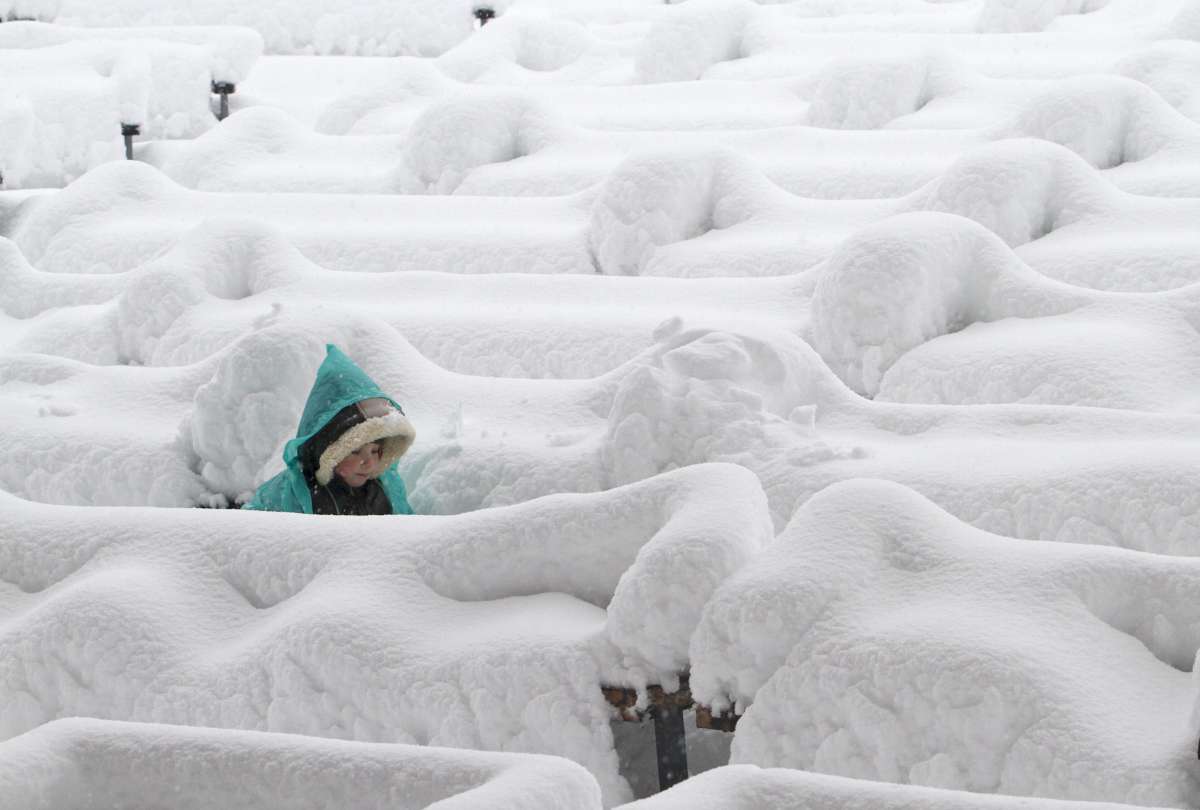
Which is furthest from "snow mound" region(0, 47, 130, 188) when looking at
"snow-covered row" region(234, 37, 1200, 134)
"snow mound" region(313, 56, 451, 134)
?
"snow-covered row" region(234, 37, 1200, 134)

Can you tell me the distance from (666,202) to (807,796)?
13.5ft

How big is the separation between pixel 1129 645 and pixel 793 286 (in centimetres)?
256

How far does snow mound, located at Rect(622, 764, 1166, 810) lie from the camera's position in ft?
5.40

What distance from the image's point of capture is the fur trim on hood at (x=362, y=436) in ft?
12.0

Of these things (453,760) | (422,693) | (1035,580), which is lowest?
(422,693)

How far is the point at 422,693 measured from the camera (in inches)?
108

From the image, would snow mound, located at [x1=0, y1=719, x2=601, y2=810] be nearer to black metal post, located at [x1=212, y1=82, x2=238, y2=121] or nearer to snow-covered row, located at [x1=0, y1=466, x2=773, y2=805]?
snow-covered row, located at [x1=0, y1=466, x2=773, y2=805]

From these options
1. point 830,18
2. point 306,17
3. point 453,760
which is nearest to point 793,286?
point 453,760

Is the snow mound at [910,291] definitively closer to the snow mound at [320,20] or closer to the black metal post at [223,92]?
the black metal post at [223,92]

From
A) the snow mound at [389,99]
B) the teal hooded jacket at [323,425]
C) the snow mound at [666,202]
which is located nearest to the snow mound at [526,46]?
the snow mound at [389,99]

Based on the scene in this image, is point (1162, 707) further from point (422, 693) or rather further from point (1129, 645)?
point (422, 693)

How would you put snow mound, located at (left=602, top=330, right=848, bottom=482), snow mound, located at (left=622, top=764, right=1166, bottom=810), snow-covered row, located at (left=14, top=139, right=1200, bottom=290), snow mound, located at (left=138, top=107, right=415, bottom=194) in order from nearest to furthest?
snow mound, located at (left=622, top=764, right=1166, bottom=810)
snow mound, located at (left=602, top=330, right=848, bottom=482)
snow-covered row, located at (left=14, top=139, right=1200, bottom=290)
snow mound, located at (left=138, top=107, right=415, bottom=194)

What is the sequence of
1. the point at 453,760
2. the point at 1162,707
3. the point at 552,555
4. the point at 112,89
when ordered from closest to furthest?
the point at 453,760 < the point at 1162,707 < the point at 552,555 < the point at 112,89

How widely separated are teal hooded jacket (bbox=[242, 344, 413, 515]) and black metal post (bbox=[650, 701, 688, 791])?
3.95 feet
